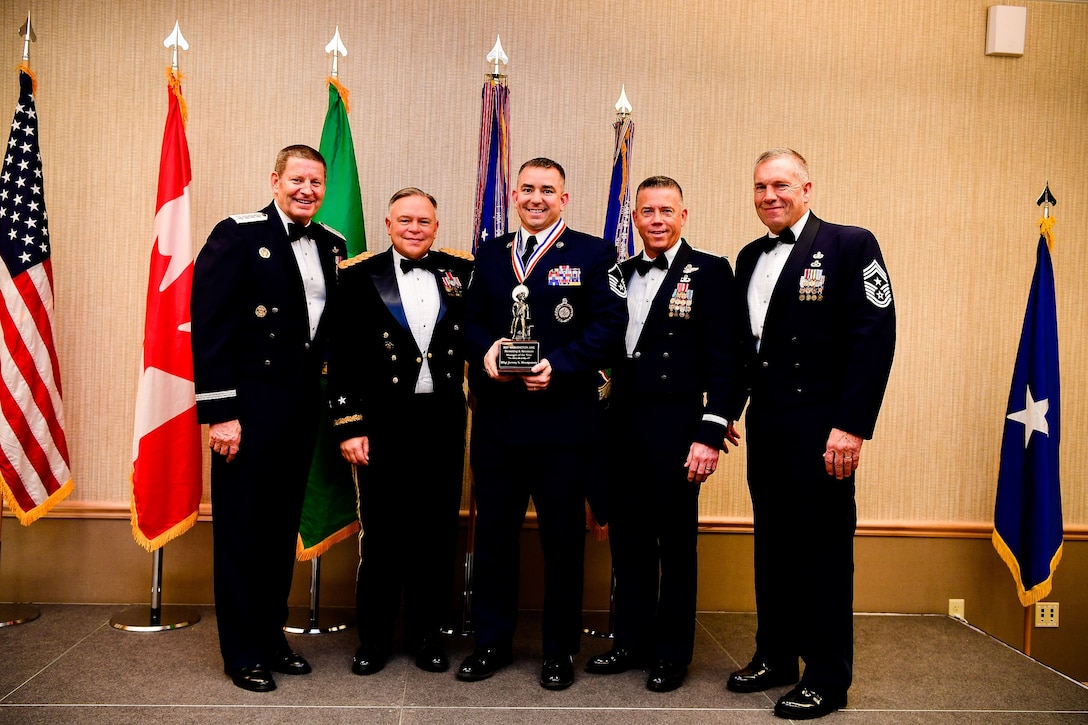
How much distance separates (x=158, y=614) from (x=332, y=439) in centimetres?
101

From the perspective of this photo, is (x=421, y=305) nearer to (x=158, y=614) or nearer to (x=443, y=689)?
(x=443, y=689)

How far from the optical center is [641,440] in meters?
2.69

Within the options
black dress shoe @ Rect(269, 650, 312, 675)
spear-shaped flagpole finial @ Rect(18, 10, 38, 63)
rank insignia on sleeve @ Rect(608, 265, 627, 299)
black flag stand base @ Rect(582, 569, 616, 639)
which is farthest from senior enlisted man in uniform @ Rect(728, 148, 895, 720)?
spear-shaped flagpole finial @ Rect(18, 10, 38, 63)

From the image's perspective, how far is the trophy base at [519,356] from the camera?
2.47 m

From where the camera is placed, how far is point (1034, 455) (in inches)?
135

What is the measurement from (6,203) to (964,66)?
13.6 feet

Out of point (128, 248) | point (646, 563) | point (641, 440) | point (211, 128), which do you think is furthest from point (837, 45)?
point (128, 248)

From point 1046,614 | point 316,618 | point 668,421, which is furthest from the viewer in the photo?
point 1046,614

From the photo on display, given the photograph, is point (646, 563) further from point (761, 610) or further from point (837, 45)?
point (837, 45)

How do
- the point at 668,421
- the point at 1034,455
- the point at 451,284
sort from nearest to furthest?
the point at 668,421 → the point at 451,284 → the point at 1034,455

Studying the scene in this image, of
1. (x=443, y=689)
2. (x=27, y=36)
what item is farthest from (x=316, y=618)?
(x=27, y=36)

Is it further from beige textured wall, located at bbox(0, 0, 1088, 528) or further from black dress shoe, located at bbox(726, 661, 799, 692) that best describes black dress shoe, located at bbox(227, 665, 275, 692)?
black dress shoe, located at bbox(726, 661, 799, 692)

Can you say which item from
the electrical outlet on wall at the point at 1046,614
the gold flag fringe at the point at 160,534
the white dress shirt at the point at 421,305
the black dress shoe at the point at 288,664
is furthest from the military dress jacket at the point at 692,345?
the electrical outlet on wall at the point at 1046,614

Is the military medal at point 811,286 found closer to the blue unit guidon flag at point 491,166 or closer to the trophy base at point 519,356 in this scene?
the trophy base at point 519,356
